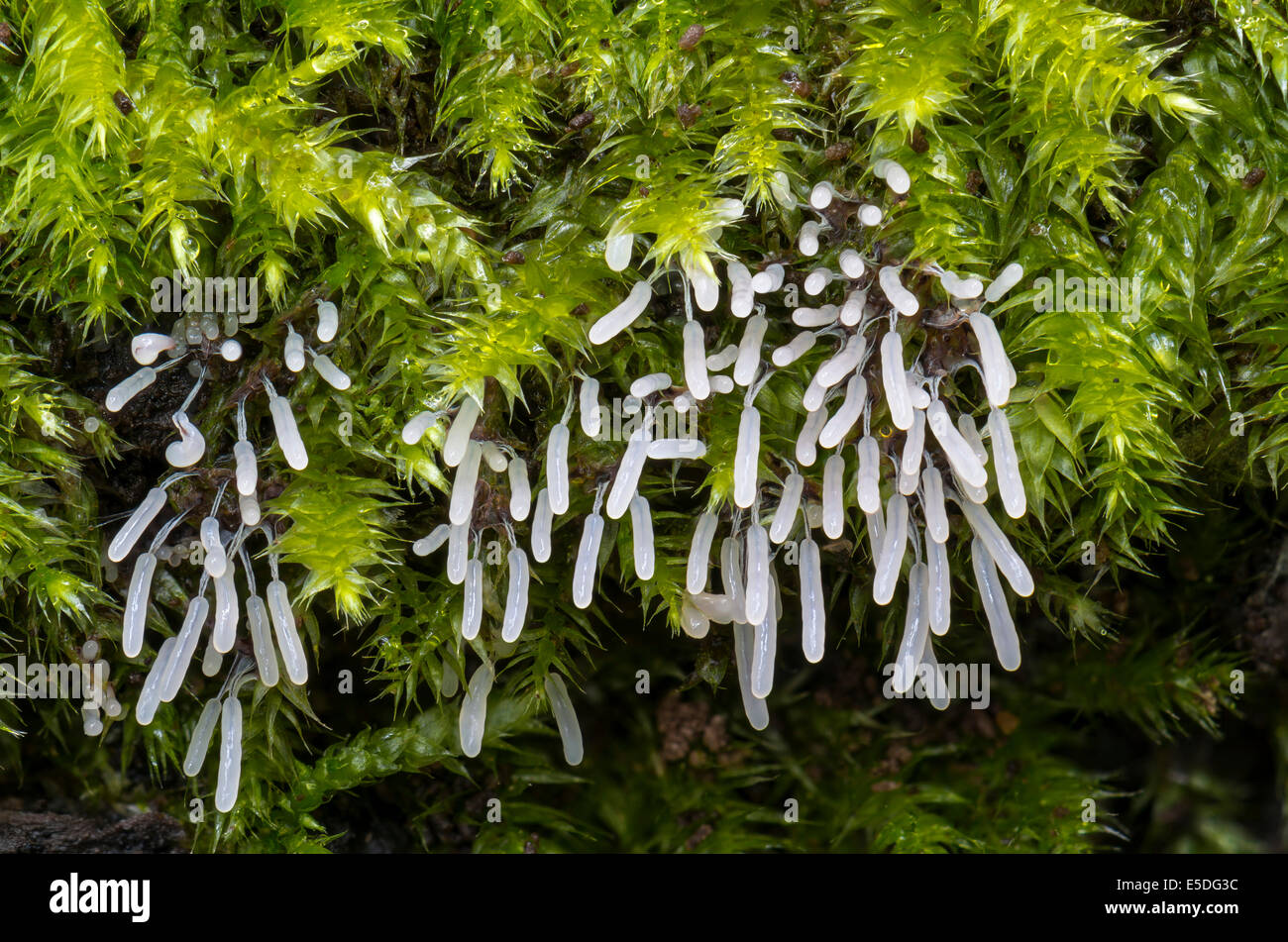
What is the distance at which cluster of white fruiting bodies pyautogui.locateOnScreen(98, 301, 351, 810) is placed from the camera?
1656 millimetres

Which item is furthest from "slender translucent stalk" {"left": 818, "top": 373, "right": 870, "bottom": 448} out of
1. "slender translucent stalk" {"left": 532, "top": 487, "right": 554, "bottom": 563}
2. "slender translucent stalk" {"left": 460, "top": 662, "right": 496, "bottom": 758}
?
"slender translucent stalk" {"left": 460, "top": 662, "right": 496, "bottom": 758}

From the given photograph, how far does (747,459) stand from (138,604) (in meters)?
1.03

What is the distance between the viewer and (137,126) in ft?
5.21

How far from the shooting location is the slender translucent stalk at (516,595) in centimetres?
166

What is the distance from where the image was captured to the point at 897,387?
1.55 m

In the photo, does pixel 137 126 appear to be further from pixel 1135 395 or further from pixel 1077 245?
pixel 1135 395

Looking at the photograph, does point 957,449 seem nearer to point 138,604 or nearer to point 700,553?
point 700,553

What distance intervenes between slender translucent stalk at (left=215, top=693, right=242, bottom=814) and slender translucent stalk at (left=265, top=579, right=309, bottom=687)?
0.14m

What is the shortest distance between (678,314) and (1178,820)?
1563 millimetres

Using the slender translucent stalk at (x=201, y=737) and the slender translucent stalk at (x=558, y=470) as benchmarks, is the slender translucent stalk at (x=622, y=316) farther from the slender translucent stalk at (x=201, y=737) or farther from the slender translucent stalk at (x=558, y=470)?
the slender translucent stalk at (x=201, y=737)

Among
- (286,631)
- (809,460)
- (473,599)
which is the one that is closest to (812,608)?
(809,460)

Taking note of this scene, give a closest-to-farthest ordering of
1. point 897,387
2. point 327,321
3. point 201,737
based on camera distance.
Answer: point 897,387 < point 327,321 < point 201,737

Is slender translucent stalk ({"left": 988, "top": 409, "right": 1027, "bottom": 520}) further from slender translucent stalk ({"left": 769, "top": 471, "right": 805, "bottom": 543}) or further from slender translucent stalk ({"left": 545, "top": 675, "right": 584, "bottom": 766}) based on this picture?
slender translucent stalk ({"left": 545, "top": 675, "right": 584, "bottom": 766})
